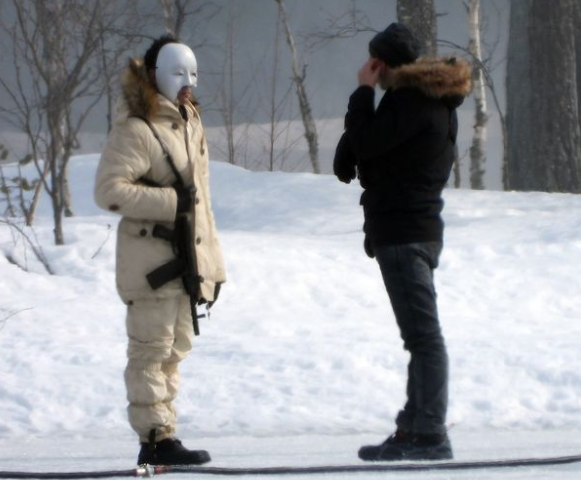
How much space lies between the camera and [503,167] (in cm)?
2055

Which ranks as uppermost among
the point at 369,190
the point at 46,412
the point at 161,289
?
the point at 369,190

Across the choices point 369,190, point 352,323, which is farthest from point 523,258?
point 369,190

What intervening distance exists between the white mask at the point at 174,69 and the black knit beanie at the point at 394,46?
2.33 ft

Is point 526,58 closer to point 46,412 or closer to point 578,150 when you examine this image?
point 578,150

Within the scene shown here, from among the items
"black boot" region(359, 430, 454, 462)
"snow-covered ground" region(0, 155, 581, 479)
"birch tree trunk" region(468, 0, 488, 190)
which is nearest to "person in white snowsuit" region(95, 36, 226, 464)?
"snow-covered ground" region(0, 155, 581, 479)

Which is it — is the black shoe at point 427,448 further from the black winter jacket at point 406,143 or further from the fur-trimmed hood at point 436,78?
the fur-trimmed hood at point 436,78

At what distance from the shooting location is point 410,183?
193 inches

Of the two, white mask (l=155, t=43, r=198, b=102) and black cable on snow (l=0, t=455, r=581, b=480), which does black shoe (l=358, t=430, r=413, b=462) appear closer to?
black cable on snow (l=0, t=455, r=581, b=480)

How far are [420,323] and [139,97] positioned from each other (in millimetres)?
1398

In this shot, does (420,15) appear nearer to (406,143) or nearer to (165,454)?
(406,143)

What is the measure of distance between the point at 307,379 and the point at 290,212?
23.6ft

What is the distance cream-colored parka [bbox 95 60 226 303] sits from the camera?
493 cm

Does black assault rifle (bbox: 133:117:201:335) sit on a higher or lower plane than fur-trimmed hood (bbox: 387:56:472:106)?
lower

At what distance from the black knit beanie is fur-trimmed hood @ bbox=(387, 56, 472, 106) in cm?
5
